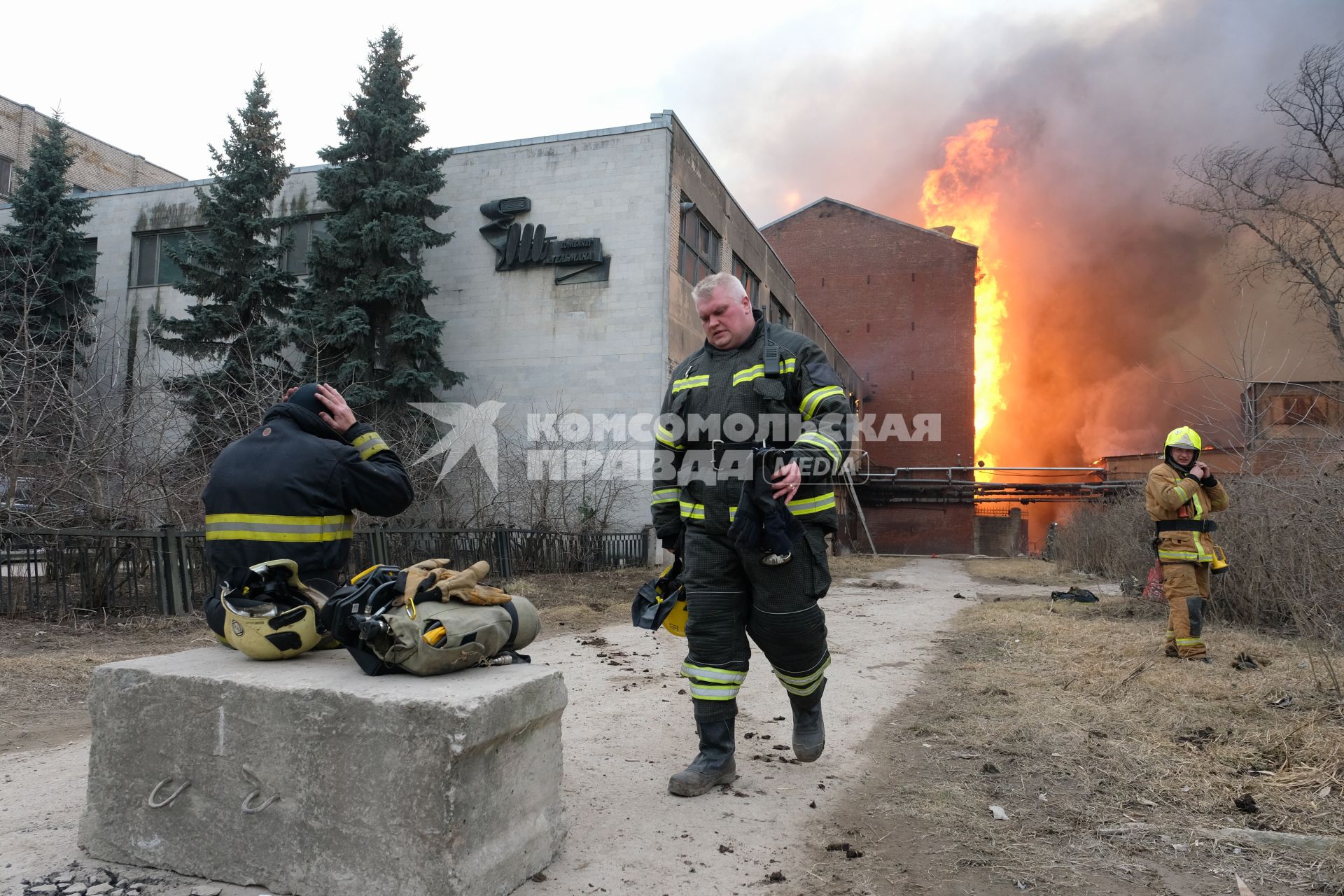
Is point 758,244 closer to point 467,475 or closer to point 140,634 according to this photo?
→ point 467,475

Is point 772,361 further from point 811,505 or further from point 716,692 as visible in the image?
point 716,692

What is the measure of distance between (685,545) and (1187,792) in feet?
7.32

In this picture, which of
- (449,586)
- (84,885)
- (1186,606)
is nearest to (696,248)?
(1186,606)

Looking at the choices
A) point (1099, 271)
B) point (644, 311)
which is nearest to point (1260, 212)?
point (644, 311)

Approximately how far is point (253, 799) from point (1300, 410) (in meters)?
9.77

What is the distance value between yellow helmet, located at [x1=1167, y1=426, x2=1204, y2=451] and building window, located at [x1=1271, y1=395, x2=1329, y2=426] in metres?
1.34

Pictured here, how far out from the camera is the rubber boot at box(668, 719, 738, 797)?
3336mm

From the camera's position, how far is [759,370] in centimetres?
349

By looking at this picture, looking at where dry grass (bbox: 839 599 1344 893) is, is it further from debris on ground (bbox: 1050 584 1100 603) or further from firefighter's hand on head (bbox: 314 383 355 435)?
debris on ground (bbox: 1050 584 1100 603)

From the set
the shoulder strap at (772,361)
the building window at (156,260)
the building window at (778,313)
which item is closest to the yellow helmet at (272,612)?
the shoulder strap at (772,361)

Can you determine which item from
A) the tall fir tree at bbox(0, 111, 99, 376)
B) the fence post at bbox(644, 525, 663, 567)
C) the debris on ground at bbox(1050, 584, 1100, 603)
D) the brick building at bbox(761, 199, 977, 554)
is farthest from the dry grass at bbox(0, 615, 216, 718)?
the brick building at bbox(761, 199, 977, 554)

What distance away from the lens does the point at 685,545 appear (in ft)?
11.7

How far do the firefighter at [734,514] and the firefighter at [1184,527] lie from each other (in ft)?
13.4

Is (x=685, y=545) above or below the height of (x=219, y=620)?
above
